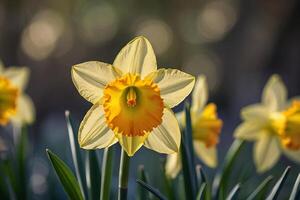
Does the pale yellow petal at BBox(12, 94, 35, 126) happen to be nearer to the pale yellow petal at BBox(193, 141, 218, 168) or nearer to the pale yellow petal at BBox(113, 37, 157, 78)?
the pale yellow petal at BBox(193, 141, 218, 168)

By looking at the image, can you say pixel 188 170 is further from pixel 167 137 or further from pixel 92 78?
pixel 92 78

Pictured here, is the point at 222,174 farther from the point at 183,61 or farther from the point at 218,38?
the point at 183,61

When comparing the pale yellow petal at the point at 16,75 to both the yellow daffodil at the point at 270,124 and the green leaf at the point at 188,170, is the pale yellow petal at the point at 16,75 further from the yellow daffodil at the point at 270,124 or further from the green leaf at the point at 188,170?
the green leaf at the point at 188,170

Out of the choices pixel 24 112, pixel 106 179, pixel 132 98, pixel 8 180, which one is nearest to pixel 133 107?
pixel 132 98

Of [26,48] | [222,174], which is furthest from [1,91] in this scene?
[26,48]

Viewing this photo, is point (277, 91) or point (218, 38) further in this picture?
point (218, 38)

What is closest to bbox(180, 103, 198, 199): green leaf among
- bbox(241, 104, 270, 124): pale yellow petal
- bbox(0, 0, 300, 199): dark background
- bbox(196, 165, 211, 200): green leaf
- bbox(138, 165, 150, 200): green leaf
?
bbox(196, 165, 211, 200): green leaf
